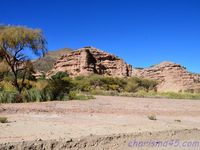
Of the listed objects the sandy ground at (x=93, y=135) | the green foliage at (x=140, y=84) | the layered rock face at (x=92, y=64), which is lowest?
the sandy ground at (x=93, y=135)

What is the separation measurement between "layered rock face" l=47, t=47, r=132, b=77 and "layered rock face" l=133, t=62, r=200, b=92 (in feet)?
14.0

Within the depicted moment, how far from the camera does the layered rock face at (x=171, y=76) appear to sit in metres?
83.2

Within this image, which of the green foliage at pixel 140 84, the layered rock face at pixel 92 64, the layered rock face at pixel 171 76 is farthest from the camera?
the layered rock face at pixel 92 64

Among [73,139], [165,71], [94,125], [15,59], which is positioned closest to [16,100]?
[15,59]

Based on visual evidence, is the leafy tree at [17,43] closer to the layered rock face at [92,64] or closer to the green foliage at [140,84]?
the green foliage at [140,84]

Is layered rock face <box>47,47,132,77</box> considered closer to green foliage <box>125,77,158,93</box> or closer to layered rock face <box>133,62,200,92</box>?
layered rock face <box>133,62,200,92</box>

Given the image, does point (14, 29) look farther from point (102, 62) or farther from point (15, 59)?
point (102, 62)

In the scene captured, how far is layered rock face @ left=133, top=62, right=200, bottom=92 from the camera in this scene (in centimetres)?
8319

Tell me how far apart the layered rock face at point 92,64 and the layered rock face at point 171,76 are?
168 inches

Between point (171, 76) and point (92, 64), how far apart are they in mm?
18086

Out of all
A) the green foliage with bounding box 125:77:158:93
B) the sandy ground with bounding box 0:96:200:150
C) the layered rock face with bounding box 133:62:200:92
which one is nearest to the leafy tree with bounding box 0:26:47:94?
the sandy ground with bounding box 0:96:200:150

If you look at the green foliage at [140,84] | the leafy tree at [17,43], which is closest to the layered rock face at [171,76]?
the green foliage at [140,84]

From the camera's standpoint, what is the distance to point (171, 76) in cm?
8806

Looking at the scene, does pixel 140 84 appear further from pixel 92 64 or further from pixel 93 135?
pixel 93 135
